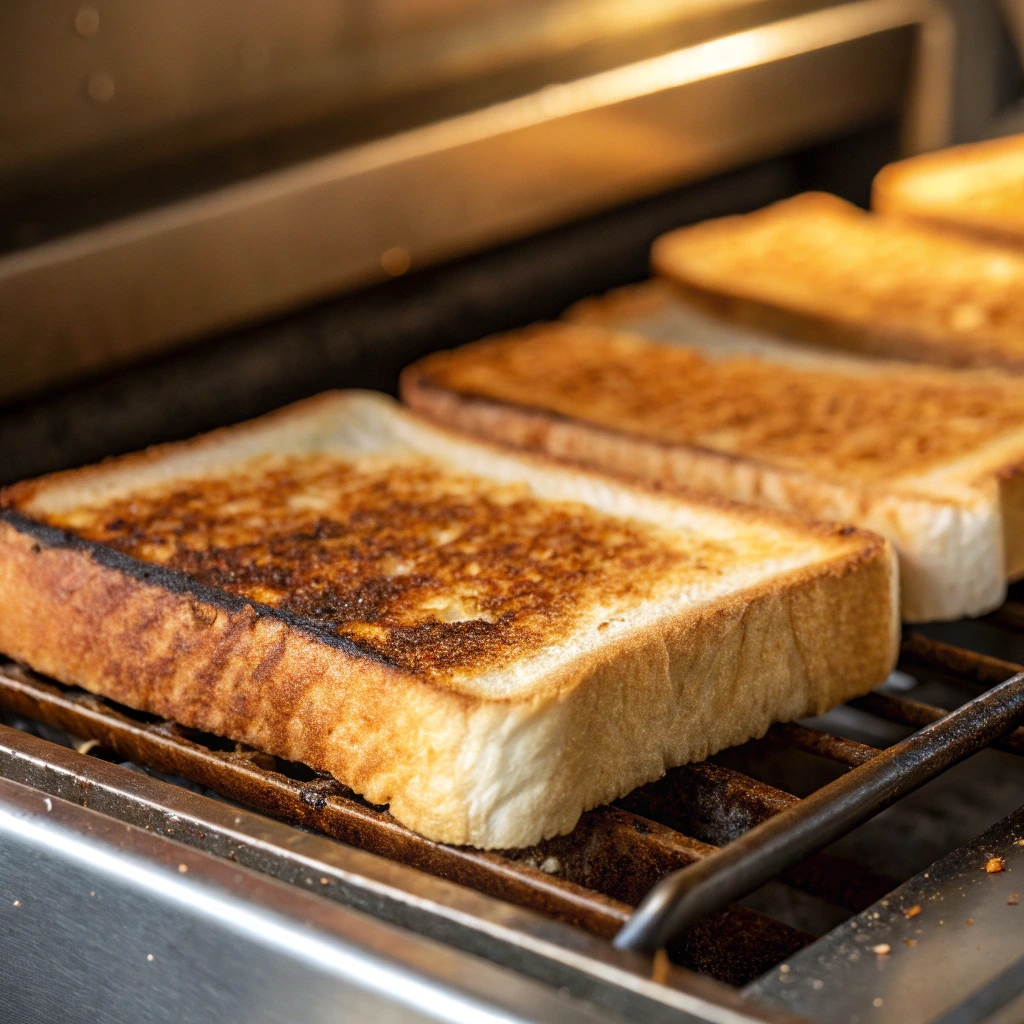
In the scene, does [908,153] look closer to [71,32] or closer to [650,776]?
[71,32]

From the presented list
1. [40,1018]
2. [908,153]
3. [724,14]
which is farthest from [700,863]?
[908,153]

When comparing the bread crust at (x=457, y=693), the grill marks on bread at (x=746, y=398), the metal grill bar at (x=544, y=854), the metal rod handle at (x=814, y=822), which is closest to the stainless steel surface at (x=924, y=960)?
the metal rod handle at (x=814, y=822)

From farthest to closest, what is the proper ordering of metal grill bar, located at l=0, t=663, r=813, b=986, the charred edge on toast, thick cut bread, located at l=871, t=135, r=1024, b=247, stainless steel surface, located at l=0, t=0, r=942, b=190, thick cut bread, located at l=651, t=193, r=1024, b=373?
1. thick cut bread, located at l=871, t=135, r=1024, b=247
2. thick cut bread, located at l=651, t=193, r=1024, b=373
3. stainless steel surface, located at l=0, t=0, r=942, b=190
4. the charred edge on toast
5. metal grill bar, located at l=0, t=663, r=813, b=986

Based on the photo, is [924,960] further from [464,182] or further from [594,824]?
[464,182]

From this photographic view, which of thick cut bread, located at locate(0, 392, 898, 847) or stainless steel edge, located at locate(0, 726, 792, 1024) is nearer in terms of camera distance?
stainless steel edge, located at locate(0, 726, 792, 1024)

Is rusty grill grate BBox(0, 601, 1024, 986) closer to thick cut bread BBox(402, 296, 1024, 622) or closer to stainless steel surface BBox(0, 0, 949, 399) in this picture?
thick cut bread BBox(402, 296, 1024, 622)

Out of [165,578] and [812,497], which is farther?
[812,497]

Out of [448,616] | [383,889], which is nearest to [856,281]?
[448,616]

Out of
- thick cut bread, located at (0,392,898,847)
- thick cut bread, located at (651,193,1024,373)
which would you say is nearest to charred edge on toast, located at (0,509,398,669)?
thick cut bread, located at (0,392,898,847)
